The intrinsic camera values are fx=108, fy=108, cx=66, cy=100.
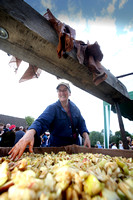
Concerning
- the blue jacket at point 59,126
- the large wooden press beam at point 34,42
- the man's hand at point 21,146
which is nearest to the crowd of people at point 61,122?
the blue jacket at point 59,126

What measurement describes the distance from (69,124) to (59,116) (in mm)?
262

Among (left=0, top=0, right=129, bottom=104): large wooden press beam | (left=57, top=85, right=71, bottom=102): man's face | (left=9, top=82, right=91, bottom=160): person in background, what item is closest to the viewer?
(left=0, top=0, right=129, bottom=104): large wooden press beam

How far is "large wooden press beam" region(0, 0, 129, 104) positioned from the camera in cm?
106

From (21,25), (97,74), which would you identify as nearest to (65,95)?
(97,74)

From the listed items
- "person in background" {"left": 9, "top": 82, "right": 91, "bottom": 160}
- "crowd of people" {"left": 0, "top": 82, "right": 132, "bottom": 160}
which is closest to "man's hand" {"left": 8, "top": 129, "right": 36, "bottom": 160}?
"crowd of people" {"left": 0, "top": 82, "right": 132, "bottom": 160}

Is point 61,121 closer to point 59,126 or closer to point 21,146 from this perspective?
point 59,126

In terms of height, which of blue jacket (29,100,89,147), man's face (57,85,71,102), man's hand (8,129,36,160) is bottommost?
man's hand (8,129,36,160)

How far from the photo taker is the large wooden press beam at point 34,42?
1.06 meters

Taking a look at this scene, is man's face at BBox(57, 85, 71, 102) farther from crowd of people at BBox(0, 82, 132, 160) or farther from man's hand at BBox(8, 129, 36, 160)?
man's hand at BBox(8, 129, 36, 160)

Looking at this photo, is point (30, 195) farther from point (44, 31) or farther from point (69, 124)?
point (69, 124)

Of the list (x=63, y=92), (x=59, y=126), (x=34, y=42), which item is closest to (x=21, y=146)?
(x=59, y=126)

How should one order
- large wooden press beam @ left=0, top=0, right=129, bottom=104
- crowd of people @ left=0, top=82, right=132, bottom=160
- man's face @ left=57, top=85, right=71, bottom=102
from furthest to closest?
man's face @ left=57, top=85, right=71, bottom=102
crowd of people @ left=0, top=82, right=132, bottom=160
large wooden press beam @ left=0, top=0, right=129, bottom=104

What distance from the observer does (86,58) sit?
68.7 inches

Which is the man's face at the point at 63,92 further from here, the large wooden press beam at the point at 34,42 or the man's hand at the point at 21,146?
the man's hand at the point at 21,146
